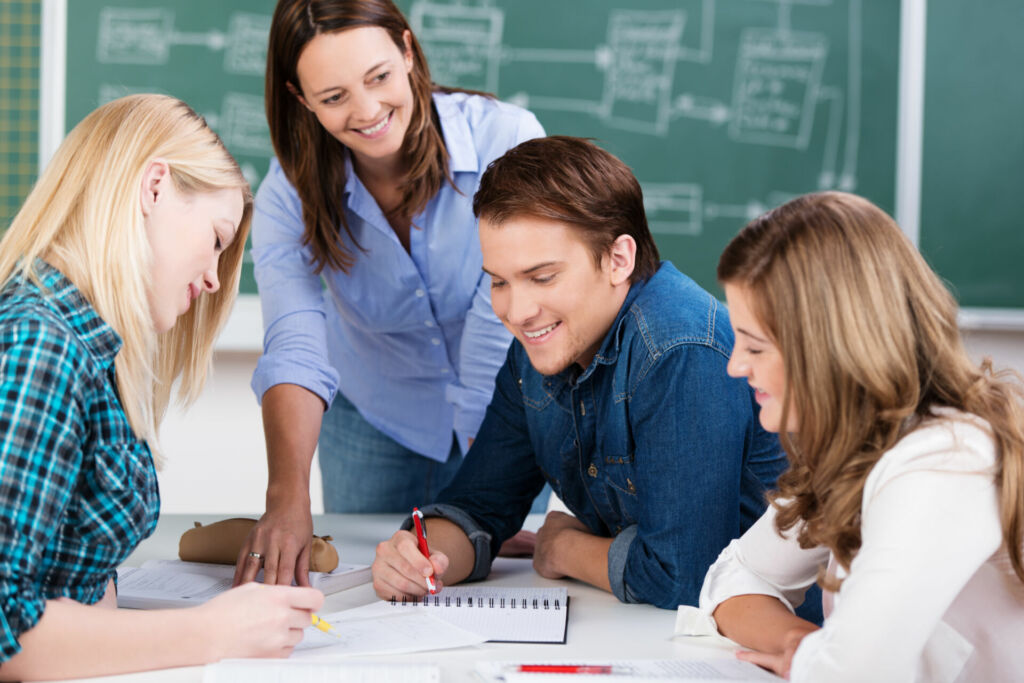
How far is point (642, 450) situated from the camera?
136 cm

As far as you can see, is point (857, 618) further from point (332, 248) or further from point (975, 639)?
point (332, 248)

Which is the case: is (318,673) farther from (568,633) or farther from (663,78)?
(663,78)

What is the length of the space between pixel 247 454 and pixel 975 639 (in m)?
2.47

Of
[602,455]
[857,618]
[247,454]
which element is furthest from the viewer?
[247,454]

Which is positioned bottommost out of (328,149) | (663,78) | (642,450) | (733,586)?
(733,586)

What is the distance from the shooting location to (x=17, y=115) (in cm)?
292

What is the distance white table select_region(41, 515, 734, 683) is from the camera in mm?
1058

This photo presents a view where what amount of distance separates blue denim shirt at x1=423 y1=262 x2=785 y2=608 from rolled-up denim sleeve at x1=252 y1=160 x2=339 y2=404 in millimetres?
332

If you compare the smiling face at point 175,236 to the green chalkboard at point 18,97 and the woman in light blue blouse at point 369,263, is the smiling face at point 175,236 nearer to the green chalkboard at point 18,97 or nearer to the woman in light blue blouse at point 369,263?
the woman in light blue blouse at point 369,263

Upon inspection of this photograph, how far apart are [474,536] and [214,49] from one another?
6.66ft

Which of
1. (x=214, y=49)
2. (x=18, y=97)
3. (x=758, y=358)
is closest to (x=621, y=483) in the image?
(x=758, y=358)

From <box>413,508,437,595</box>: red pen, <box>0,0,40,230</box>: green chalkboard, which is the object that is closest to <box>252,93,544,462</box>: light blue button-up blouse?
<box>413,508,437,595</box>: red pen

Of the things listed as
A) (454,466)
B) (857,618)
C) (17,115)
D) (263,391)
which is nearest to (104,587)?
(263,391)

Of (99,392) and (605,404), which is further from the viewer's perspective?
(605,404)
